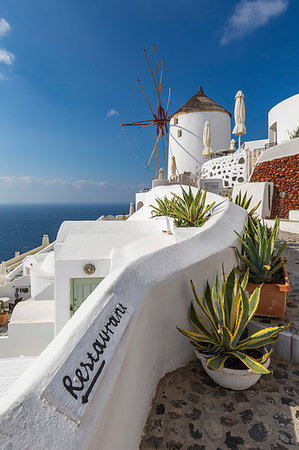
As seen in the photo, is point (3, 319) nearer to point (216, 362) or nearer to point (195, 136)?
point (216, 362)

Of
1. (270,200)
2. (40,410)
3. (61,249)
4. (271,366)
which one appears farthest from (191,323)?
(270,200)

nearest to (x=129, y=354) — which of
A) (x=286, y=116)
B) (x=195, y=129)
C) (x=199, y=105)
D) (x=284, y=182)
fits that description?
(x=284, y=182)

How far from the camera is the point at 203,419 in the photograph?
170cm

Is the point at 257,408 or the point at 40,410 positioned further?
the point at 257,408

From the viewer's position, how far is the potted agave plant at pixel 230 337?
1.85 m

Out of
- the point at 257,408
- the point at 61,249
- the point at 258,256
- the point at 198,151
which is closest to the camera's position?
the point at 257,408

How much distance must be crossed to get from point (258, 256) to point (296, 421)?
1407 mm

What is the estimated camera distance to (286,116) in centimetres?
1594

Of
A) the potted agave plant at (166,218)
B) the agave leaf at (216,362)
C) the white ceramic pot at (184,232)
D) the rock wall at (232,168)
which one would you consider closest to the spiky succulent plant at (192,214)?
the white ceramic pot at (184,232)

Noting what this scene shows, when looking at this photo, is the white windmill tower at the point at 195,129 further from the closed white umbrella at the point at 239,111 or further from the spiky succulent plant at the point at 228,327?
the spiky succulent plant at the point at 228,327

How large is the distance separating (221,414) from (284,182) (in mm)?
8650

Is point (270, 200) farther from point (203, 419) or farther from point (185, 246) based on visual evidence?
point (203, 419)

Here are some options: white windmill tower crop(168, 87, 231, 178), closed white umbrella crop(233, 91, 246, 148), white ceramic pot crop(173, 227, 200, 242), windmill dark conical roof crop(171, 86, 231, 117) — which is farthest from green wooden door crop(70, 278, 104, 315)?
windmill dark conical roof crop(171, 86, 231, 117)

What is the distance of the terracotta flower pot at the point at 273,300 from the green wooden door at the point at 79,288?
10.2ft
